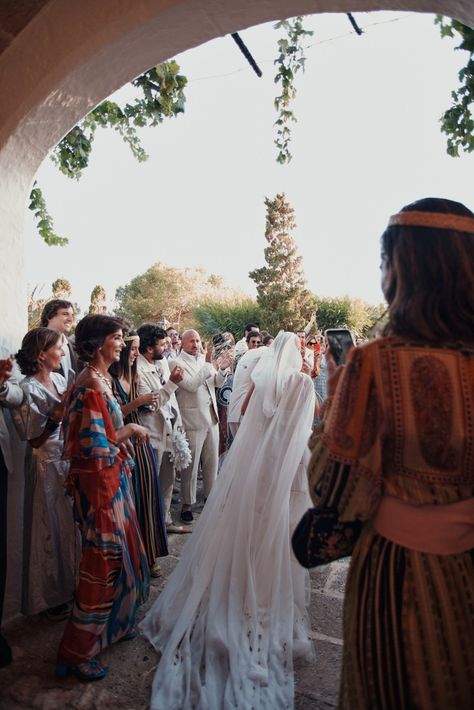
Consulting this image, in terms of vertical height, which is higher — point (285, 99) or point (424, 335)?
point (285, 99)

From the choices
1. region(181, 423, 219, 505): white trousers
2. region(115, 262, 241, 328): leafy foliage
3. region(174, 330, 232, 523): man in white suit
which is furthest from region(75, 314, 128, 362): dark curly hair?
region(115, 262, 241, 328): leafy foliage

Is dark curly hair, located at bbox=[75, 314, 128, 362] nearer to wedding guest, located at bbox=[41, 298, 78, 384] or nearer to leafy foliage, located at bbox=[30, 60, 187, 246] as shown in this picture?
wedding guest, located at bbox=[41, 298, 78, 384]

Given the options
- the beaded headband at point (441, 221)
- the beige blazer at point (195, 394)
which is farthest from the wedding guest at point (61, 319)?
the beaded headband at point (441, 221)

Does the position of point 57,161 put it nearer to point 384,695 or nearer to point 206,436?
point 206,436

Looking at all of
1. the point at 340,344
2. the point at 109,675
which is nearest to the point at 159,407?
the point at 109,675

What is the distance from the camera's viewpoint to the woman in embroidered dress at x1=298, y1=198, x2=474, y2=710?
4.13ft

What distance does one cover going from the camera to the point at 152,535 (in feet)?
12.6

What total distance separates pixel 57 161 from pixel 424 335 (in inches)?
163

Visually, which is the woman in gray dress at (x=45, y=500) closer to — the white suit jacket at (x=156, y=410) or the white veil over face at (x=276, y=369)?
the white suit jacket at (x=156, y=410)

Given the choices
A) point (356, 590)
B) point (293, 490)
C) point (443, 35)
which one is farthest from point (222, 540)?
point (443, 35)

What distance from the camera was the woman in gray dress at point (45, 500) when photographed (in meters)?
3.16

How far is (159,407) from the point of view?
442cm

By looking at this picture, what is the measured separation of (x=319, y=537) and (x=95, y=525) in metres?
1.70

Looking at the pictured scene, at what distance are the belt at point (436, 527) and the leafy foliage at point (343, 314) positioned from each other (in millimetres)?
26028
